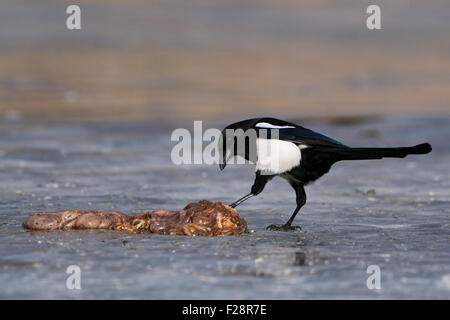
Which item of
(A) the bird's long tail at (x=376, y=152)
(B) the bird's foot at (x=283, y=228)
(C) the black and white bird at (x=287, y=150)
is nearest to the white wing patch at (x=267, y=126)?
(C) the black and white bird at (x=287, y=150)

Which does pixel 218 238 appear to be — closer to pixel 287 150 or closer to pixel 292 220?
pixel 292 220

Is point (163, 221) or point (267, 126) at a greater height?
point (267, 126)

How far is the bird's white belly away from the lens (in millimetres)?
8062

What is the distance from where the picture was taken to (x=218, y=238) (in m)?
7.36

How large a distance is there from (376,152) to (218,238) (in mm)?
1495

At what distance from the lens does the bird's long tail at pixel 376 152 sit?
25.2ft

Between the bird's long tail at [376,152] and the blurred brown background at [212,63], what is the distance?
9.21m

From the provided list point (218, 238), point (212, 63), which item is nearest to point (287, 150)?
point (218, 238)

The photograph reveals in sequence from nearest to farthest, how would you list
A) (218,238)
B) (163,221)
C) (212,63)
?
(218,238)
(163,221)
(212,63)

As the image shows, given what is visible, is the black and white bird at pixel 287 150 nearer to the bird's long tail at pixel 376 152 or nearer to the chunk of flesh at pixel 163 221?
the bird's long tail at pixel 376 152

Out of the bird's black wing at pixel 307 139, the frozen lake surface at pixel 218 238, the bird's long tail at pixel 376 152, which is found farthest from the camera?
the bird's black wing at pixel 307 139

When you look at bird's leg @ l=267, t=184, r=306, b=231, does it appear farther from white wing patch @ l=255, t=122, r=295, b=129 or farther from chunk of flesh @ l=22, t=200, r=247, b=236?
white wing patch @ l=255, t=122, r=295, b=129

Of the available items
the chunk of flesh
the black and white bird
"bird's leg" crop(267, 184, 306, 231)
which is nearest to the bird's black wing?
the black and white bird

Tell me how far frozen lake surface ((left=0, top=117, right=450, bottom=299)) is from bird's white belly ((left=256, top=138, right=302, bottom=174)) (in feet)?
1.69
